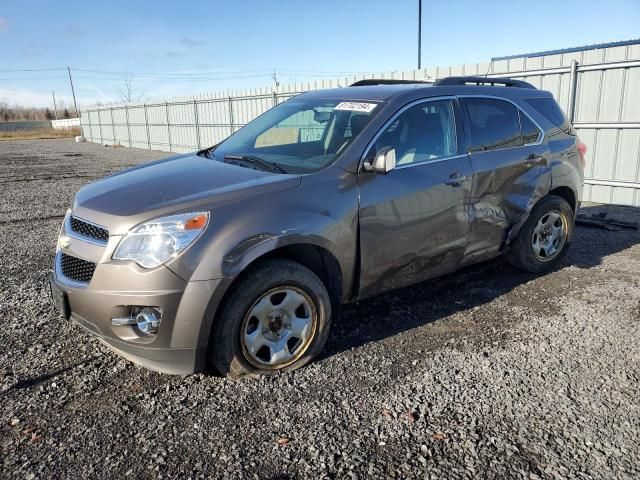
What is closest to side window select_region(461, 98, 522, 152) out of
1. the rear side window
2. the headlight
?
the rear side window

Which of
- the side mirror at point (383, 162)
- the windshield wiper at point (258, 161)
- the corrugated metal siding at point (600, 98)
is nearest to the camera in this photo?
the side mirror at point (383, 162)

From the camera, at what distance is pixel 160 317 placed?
2816mm

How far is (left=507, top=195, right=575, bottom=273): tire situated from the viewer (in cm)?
489

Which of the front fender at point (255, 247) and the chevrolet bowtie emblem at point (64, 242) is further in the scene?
the chevrolet bowtie emblem at point (64, 242)

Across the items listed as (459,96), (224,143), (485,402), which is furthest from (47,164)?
(485,402)

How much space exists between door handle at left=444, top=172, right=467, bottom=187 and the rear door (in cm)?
17

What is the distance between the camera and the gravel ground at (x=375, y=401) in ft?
8.06

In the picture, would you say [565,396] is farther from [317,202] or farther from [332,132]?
[332,132]

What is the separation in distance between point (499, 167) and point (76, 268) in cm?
342

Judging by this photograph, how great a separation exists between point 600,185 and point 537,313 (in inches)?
228

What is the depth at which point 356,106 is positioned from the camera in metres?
3.90

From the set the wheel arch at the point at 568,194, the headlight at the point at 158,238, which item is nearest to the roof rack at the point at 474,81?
the wheel arch at the point at 568,194

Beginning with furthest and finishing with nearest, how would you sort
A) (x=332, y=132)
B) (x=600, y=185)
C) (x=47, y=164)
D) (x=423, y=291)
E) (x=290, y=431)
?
(x=47, y=164) < (x=600, y=185) < (x=423, y=291) < (x=332, y=132) < (x=290, y=431)

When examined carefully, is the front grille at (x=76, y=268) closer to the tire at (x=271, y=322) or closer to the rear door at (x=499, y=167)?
the tire at (x=271, y=322)
